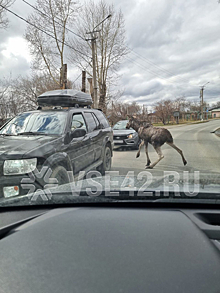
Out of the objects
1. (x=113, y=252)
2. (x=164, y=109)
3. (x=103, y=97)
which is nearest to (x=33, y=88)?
(x=103, y=97)

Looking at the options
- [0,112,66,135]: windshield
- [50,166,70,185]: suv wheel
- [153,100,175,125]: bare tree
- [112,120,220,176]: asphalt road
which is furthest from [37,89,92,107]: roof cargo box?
[153,100,175,125]: bare tree

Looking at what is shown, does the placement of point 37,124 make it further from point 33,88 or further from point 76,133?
point 33,88

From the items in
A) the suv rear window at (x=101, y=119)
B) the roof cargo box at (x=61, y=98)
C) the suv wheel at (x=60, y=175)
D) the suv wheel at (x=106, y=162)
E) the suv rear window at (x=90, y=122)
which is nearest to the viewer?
the suv wheel at (x=60, y=175)

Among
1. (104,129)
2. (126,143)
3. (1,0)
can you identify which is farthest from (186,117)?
(1,0)

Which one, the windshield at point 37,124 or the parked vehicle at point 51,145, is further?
the windshield at point 37,124

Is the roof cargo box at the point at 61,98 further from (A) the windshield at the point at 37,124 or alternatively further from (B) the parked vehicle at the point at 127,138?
(B) the parked vehicle at the point at 127,138

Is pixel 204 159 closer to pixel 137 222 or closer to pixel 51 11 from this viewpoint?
pixel 137 222

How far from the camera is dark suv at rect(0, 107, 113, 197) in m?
3.33

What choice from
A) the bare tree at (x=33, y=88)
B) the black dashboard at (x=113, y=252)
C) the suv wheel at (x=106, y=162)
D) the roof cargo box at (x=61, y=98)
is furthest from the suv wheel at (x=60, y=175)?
the bare tree at (x=33, y=88)

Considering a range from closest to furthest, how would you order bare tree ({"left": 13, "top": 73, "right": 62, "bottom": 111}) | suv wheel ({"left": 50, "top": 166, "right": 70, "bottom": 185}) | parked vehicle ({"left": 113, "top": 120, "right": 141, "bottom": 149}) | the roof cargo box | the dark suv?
the dark suv
suv wheel ({"left": 50, "top": 166, "right": 70, "bottom": 185})
the roof cargo box
parked vehicle ({"left": 113, "top": 120, "right": 141, "bottom": 149})
bare tree ({"left": 13, "top": 73, "right": 62, "bottom": 111})

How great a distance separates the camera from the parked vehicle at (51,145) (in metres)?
3.33

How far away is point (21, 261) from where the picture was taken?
116 cm

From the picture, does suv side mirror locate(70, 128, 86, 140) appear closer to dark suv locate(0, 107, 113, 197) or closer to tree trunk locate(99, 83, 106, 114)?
dark suv locate(0, 107, 113, 197)

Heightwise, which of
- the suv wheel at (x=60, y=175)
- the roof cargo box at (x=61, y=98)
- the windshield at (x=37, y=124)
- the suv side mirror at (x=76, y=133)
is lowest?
the suv wheel at (x=60, y=175)
